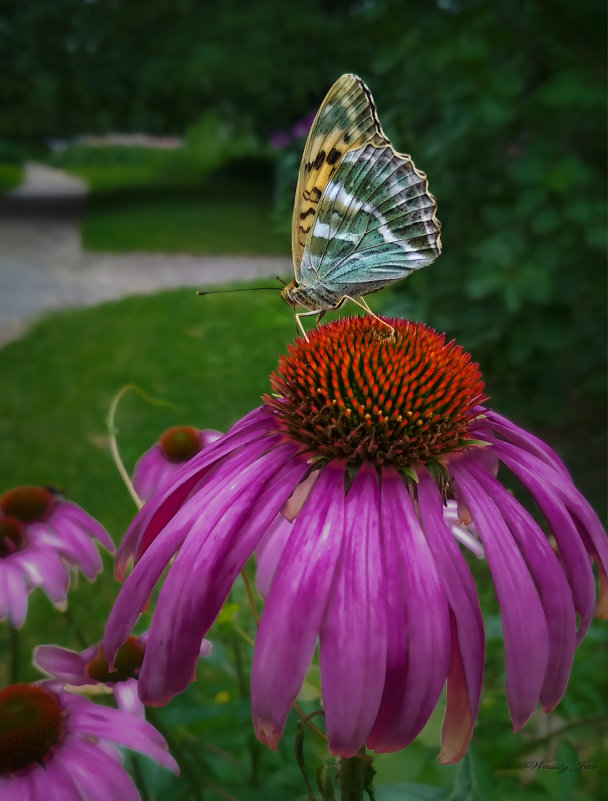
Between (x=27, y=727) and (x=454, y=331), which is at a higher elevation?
(x=454, y=331)

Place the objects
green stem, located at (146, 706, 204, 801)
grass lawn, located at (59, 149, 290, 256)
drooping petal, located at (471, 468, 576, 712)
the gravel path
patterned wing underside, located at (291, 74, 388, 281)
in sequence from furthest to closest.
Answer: grass lawn, located at (59, 149, 290, 256) < the gravel path < patterned wing underside, located at (291, 74, 388, 281) < green stem, located at (146, 706, 204, 801) < drooping petal, located at (471, 468, 576, 712)

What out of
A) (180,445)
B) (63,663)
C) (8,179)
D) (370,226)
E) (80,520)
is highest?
(8,179)

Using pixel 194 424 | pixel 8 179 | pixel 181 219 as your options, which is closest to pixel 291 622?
pixel 194 424

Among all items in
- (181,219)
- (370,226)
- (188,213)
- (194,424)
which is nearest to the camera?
(370,226)

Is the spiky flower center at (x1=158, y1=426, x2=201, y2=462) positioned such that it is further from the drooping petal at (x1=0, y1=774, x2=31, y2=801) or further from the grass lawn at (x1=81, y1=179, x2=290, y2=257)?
the grass lawn at (x1=81, y1=179, x2=290, y2=257)

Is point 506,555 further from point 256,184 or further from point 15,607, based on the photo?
point 256,184

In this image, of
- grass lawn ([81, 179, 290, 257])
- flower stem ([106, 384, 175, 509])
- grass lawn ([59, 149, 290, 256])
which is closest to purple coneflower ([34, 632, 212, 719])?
flower stem ([106, 384, 175, 509])

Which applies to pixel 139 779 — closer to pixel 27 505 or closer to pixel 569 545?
pixel 27 505

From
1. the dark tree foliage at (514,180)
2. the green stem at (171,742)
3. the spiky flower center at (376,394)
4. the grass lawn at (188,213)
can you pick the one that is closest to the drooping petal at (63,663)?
the green stem at (171,742)
